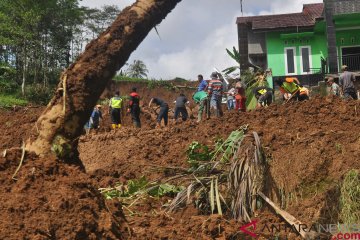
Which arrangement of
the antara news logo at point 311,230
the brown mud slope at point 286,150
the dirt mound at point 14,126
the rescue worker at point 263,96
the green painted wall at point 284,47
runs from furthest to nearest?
the green painted wall at point 284,47 < the dirt mound at point 14,126 < the rescue worker at point 263,96 < the brown mud slope at point 286,150 < the antara news logo at point 311,230

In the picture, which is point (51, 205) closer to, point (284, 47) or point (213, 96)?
point (213, 96)

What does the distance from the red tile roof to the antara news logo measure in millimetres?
24654

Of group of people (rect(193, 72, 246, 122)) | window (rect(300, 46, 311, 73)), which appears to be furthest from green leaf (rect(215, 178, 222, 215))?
window (rect(300, 46, 311, 73))

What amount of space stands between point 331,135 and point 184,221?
367cm

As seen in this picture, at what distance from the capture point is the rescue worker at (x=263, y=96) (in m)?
15.3

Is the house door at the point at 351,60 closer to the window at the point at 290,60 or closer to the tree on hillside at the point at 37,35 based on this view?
the window at the point at 290,60

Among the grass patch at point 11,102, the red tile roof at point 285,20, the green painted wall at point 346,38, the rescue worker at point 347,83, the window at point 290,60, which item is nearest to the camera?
the rescue worker at point 347,83

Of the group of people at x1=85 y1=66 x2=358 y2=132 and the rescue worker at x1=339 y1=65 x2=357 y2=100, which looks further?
the group of people at x1=85 y1=66 x2=358 y2=132

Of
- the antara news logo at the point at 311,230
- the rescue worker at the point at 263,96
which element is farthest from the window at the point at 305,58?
the antara news logo at the point at 311,230

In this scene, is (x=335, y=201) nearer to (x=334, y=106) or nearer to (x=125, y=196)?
(x=125, y=196)

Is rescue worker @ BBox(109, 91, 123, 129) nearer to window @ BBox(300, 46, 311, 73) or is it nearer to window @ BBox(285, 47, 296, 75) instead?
window @ BBox(285, 47, 296, 75)

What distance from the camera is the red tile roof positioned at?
30.1 m

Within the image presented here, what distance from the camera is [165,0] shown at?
5.15 metres

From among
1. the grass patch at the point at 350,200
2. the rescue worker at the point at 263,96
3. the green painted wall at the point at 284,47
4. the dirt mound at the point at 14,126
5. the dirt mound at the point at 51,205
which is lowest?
the grass patch at the point at 350,200
